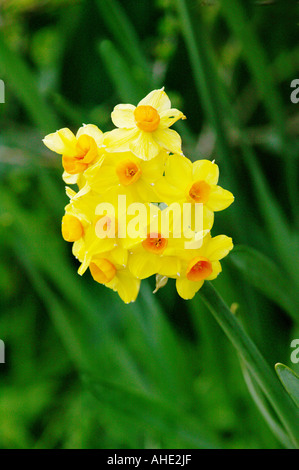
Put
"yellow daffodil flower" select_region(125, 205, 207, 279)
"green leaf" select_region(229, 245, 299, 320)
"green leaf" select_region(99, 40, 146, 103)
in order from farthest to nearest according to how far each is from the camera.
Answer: "green leaf" select_region(99, 40, 146, 103) < "green leaf" select_region(229, 245, 299, 320) < "yellow daffodil flower" select_region(125, 205, 207, 279)

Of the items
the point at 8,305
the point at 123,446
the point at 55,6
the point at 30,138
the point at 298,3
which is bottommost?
the point at 123,446

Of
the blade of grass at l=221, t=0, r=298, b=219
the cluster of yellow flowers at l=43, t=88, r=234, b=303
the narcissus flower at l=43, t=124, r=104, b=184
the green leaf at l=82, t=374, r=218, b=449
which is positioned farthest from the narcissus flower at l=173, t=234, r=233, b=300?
the blade of grass at l=221, t=0, r=298, b=219

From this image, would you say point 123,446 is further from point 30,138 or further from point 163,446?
point 30,138

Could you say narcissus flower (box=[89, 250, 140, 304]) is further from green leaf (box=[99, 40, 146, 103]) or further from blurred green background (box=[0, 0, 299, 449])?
green leaf (box=[99, 40, 146, 103])

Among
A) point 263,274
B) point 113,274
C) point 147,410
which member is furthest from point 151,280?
point 113,274

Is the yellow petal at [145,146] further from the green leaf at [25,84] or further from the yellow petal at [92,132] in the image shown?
the green leaf at [25,84]

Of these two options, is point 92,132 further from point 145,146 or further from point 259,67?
point 259,67

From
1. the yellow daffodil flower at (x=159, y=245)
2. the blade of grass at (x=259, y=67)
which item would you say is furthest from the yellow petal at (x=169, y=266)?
the blade of grass at (x=259, y=67)
